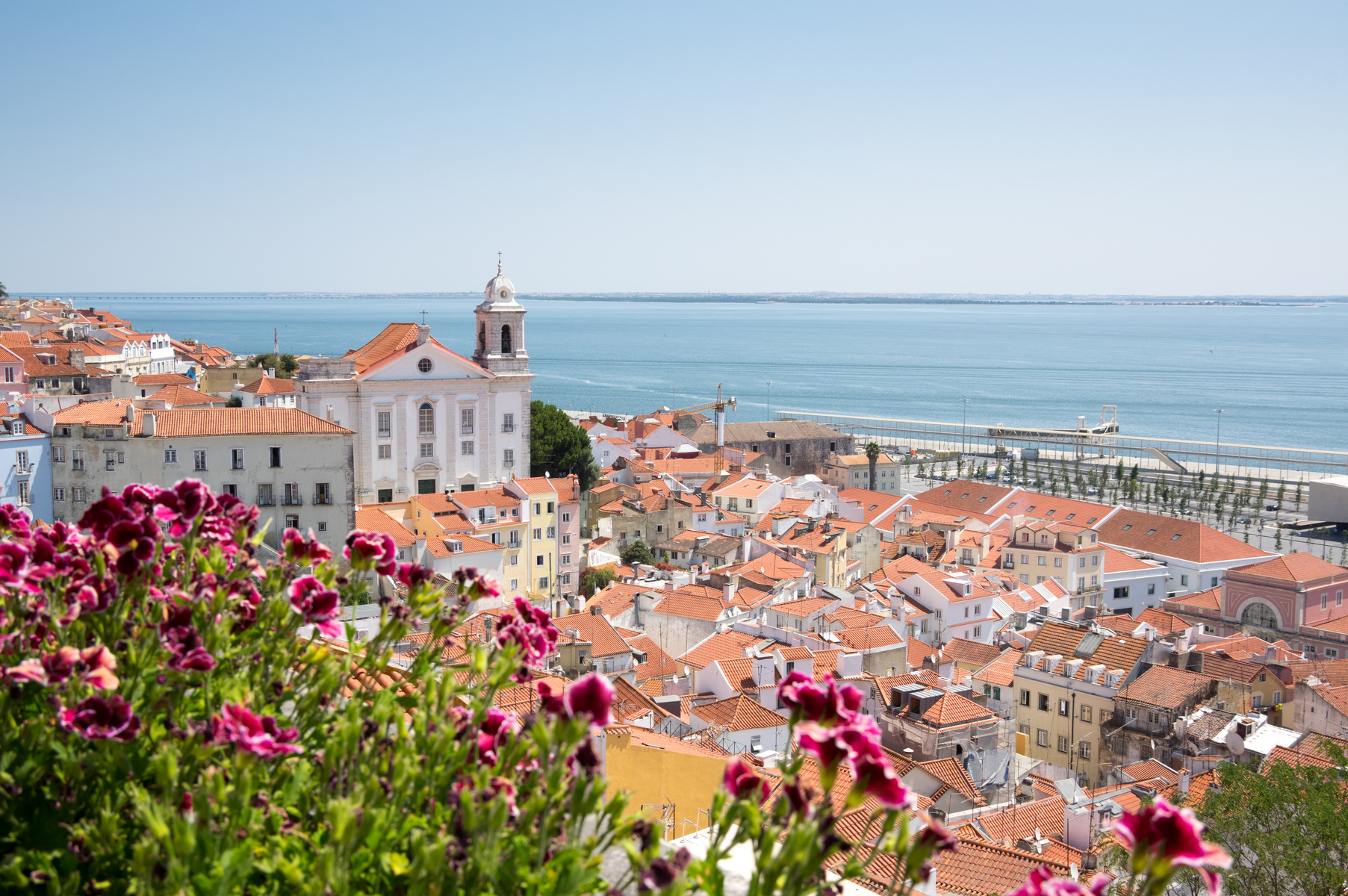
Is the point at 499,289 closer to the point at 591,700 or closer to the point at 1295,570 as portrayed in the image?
the point at 1295,570

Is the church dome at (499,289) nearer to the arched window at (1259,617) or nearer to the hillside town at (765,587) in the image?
the hillside town at (765,587)

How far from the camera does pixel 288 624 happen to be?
9.24 ft

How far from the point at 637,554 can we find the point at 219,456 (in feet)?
51.7

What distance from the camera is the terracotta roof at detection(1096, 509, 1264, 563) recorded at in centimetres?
3772

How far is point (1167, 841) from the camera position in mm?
1755

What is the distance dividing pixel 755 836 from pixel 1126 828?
593 millimetres

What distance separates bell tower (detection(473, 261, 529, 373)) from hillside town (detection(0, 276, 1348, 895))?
0.08 metres

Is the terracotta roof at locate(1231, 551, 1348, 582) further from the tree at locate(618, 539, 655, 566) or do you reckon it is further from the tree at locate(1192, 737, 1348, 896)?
the tree at locate(1192, 737, 1348, 896)

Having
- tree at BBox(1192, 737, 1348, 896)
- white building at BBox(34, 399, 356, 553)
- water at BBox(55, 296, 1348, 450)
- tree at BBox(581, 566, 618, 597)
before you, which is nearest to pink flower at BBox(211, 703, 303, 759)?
tree at BBox(1192, 737, 1348, 896)

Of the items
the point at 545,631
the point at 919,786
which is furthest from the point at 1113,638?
the point at 545,631

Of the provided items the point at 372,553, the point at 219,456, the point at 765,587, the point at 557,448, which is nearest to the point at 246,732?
the point at 372,553

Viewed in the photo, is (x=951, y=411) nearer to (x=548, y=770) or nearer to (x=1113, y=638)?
(x=1113, y=638)

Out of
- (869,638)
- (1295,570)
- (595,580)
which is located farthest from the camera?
(595,580)

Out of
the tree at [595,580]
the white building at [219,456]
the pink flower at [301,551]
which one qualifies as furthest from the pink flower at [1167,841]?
the tree at [595,580]
